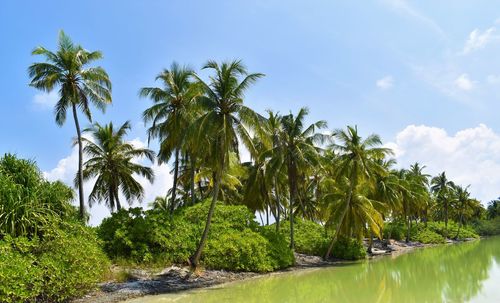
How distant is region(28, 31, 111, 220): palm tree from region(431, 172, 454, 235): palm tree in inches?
2181

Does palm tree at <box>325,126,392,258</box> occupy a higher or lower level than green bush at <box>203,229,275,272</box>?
higher

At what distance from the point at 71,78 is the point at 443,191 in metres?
59.7

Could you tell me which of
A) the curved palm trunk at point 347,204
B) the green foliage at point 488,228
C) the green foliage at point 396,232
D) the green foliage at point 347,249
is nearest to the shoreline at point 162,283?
the curved palm trunk at point 347,204

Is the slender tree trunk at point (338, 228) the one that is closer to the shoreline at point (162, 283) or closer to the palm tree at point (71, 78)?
the shoreline at point (162, 283)

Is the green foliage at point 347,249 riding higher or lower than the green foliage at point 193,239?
lower

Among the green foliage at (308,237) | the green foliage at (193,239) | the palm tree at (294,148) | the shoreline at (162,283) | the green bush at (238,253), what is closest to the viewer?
the shoreline at (162,283)

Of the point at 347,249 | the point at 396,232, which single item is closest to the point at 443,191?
the point at 396,232

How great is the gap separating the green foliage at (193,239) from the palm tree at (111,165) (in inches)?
267

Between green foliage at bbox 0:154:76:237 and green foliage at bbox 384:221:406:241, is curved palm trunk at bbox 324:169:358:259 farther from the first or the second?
green foliage at bbox 384:221:406:241

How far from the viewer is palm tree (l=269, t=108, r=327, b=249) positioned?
28906 millimetres

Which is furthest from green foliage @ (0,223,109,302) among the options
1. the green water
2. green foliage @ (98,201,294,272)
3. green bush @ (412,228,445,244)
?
green bush @ (412,228,445,244)

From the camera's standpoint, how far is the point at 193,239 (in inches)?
913

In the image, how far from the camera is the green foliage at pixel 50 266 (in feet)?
38.5

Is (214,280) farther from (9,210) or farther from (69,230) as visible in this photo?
(9,210)
